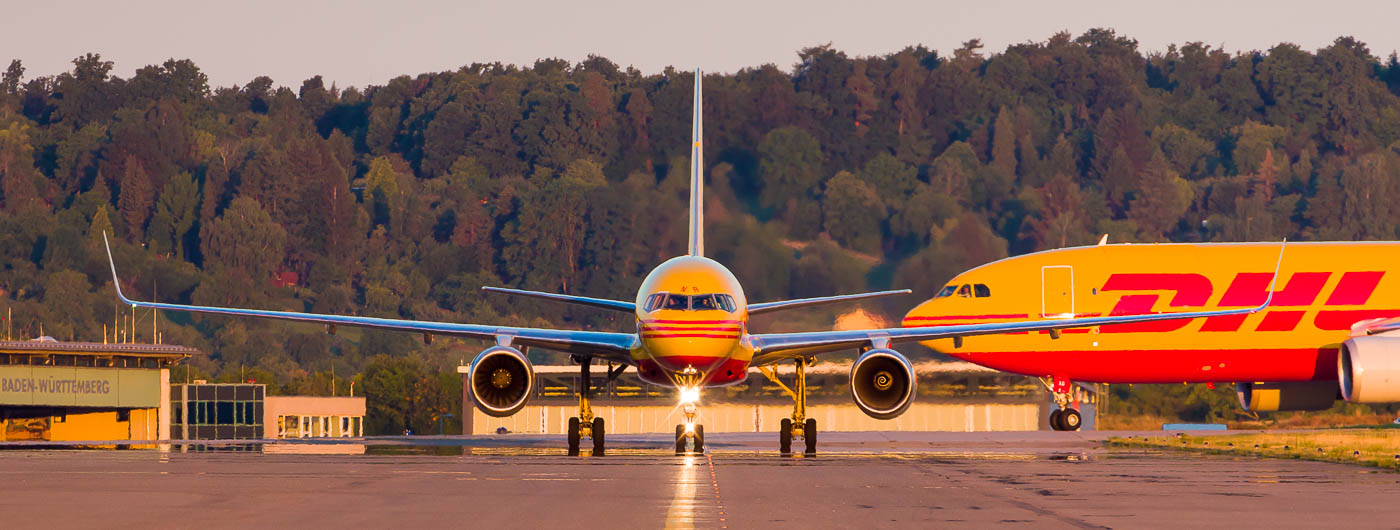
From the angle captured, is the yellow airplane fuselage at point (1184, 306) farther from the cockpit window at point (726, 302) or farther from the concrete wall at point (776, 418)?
the concrete wall at point (776, 418)

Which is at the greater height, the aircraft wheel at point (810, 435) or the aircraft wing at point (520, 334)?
the aircraft wing at point (520, 334)

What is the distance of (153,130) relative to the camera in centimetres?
18738

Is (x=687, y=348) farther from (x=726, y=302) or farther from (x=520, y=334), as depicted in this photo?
(x=520, y=334)

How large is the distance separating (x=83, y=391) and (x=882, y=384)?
58344mm

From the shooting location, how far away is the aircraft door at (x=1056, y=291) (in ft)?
141

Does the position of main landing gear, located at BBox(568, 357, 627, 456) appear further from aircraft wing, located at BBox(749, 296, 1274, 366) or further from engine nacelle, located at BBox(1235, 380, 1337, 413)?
engine nacelle, located at BBox(1235, 380, 1337, 413)

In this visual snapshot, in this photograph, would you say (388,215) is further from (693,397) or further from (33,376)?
(693,397)

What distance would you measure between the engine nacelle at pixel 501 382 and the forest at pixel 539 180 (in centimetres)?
7399

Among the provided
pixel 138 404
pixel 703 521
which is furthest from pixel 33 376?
pixel 703 521

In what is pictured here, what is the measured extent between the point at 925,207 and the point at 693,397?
70786mm

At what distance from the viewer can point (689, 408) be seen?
30.2 metres

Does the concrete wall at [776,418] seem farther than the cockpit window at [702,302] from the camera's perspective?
Yes

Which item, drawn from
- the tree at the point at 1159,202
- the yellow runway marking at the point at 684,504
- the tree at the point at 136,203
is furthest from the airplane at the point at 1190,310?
the tree at the point at 136,203

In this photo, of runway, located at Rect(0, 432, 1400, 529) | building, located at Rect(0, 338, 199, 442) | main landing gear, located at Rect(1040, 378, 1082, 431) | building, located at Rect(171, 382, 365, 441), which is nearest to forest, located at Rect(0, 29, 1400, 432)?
building, located at Rect(171, 382, 365, 441)
